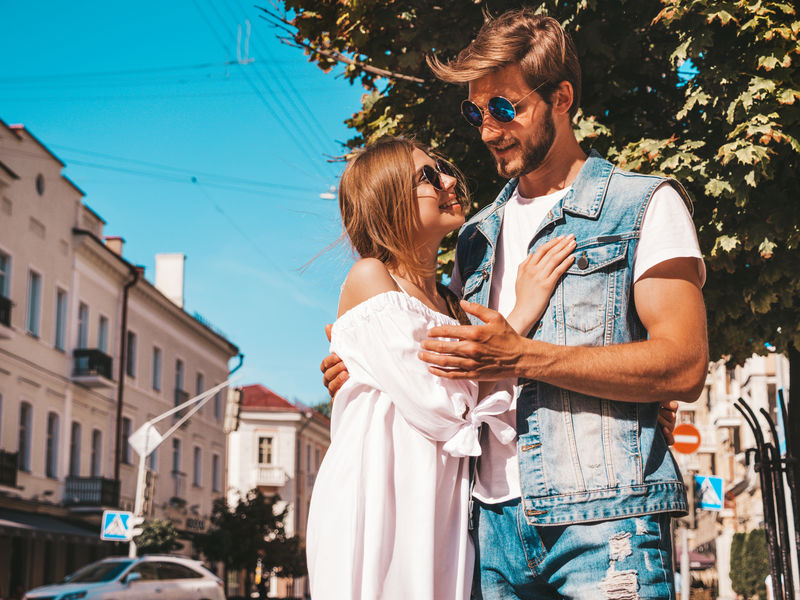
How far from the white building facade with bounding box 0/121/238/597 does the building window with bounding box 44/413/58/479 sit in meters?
0.04

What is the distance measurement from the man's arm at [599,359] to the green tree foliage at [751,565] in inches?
1412

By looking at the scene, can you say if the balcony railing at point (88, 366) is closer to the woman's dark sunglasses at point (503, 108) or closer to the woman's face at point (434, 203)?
the woman's face at point (434, 203)

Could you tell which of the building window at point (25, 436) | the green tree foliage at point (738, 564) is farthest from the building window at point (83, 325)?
the green tree foliage at point (738, 564)

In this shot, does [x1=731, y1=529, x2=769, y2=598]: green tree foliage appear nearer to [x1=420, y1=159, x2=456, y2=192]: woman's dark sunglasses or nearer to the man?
[x1=420, y1=159, x2=456, y2=192]: woman's dark sunglasses

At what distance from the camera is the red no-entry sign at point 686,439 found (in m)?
12.3

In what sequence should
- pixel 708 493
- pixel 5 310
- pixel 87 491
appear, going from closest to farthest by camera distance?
1. pixel 708 493
2. pixel 5 310
3. pixel 87 491

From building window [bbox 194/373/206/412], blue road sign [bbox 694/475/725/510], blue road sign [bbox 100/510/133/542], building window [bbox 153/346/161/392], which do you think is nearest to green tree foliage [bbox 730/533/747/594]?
building window [bbox 194/373/206/412]

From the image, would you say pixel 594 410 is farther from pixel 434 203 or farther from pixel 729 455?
pixel 729 455

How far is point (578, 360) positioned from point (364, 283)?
2.44 feet

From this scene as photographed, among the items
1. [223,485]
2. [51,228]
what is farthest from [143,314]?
[223,485]

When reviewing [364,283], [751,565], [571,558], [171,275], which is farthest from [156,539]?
[571,558]

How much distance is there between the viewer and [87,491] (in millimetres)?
32500

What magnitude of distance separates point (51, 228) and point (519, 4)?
25875mm

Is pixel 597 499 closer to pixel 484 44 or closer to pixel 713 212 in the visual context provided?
pixel 484 44
